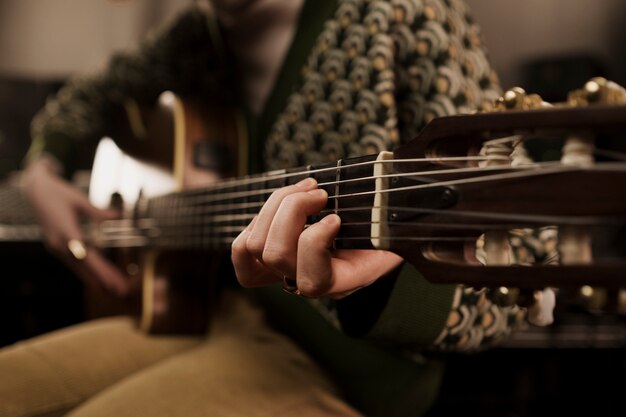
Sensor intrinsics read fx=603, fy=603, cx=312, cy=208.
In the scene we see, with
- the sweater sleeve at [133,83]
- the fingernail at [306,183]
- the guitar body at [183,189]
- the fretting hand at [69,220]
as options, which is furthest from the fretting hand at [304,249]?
the fretting hand at [69,220]

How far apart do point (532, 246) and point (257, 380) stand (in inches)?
14.8

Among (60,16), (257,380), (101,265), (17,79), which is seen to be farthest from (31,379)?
(60,16)

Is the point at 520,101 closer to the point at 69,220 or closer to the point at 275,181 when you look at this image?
the point at 275,181

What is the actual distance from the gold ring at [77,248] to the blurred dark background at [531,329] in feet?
0.48

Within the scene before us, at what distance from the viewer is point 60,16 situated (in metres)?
2.12

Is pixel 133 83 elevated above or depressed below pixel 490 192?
above

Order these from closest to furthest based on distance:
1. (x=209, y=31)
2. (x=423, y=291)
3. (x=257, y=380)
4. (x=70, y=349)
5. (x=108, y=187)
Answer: (x=423, y=291)
(x=257, y=380)
(x=70, y=349)
(x=209, y=31)
(x=108, y=187)

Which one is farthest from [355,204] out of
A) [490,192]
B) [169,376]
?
[169,376]

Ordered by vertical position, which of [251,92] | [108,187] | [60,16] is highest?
[60,16]

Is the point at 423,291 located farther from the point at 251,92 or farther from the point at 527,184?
the point at 251,92

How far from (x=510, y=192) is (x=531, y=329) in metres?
1.08

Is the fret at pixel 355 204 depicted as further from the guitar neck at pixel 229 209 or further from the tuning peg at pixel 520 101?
the tuning peg at pixel 520 101

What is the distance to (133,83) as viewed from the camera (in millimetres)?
1347

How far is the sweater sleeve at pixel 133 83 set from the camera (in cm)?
121
